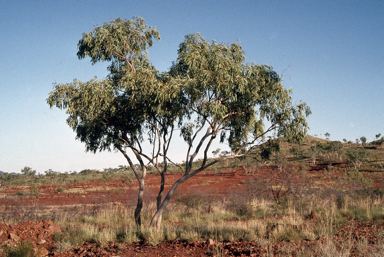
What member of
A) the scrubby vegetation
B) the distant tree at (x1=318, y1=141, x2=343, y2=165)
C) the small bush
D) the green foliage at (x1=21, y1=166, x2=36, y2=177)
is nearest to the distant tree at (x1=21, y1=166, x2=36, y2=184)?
the green foliage at (x1=21, y1=166, x2=36, y2=177)

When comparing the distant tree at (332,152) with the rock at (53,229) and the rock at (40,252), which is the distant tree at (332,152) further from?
the rock at (40,252)

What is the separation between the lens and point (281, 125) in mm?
11078

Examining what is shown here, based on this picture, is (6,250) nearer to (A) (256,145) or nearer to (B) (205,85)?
(B) (205,85)

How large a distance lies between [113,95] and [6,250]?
247 inches

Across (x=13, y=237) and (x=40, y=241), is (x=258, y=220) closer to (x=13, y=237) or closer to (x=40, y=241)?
(x=40, y=241)

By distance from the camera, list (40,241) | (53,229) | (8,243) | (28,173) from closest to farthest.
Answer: (8,243) < (40,241) < (53,229) < (28,173)

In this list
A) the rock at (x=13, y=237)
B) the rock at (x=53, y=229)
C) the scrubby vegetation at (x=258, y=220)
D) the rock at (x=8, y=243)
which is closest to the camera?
the rock at (x=8, y=243)

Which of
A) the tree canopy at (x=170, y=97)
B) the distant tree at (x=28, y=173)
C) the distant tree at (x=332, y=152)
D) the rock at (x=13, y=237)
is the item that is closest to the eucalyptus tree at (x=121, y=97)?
the tree canopy at (x=170, y=97)

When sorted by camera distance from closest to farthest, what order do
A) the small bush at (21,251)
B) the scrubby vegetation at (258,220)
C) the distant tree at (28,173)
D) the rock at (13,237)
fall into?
the small bush at (21,251) < the scrubby vegetation at (258,220) < the rock at (13,237) < the distant tree at (28,173)

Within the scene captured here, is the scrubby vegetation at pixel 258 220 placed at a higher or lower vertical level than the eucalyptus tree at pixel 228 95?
lower

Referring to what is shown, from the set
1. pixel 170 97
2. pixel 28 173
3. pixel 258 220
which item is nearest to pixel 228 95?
pixel 170 97

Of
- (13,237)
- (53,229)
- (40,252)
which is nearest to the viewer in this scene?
(40,252)

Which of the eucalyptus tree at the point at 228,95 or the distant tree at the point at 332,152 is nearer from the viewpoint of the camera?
the eucalyptus tree at the point at 228,95

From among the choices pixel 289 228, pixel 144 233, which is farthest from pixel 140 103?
pixel 289 228
